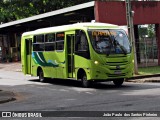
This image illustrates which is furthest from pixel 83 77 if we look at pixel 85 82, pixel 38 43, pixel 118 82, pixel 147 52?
pixel 147 52

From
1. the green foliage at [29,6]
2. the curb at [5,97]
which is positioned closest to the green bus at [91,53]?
the curb at [5,97]

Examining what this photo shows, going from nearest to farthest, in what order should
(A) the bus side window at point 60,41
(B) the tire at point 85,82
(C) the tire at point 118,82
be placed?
(B) the tire at point 85,82, (C) the tire at point 118,82, (A) the bus side window at point 60,41

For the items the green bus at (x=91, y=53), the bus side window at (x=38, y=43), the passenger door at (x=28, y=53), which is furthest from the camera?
the passenger door at (x=28, y=53)

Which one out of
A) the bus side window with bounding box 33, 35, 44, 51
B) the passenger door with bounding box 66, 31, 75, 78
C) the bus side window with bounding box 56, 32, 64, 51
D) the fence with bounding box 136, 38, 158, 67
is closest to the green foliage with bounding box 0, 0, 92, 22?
the fence with bounding box 136, 38, 158, 67

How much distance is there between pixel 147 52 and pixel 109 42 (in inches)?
543

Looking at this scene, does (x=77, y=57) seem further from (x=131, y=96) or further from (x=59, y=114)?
(x=59, y=114)

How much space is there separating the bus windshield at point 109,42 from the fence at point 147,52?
12.7 m

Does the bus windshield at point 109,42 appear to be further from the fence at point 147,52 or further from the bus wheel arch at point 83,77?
the fence at point 147,52

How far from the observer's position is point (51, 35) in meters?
22.7

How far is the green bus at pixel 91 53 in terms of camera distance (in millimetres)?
18922

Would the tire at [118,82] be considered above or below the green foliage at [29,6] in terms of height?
below

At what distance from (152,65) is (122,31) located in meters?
12.7

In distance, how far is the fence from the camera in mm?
32312

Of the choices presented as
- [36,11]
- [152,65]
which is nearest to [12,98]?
[152,65]
